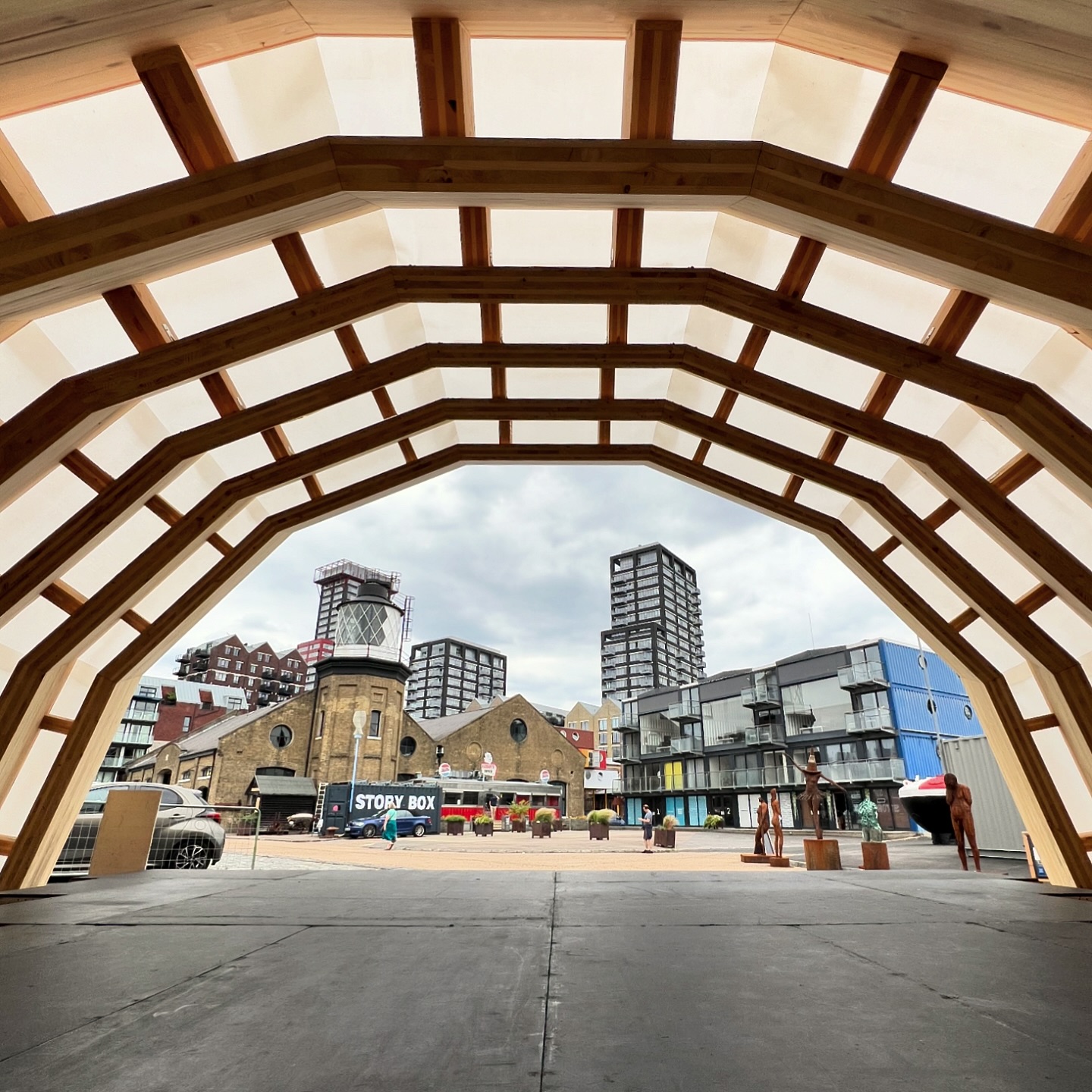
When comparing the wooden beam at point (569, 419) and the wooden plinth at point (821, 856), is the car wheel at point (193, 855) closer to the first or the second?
the wooden beam at point (569, 419)

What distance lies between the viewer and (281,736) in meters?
43.6

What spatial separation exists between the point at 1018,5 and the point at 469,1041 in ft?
18.5

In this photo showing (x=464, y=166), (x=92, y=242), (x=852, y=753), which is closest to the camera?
(x=92, y=242)

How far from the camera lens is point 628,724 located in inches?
2292

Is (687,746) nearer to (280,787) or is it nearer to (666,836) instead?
(666,836)

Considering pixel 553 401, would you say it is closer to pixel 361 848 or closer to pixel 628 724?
pixel 361 848

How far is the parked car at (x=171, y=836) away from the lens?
38.3ft

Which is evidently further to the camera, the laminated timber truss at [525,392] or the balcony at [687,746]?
the balcony at [687,746]

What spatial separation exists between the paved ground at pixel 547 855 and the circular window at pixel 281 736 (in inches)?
535

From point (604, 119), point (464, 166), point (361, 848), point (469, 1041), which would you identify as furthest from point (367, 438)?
point (361, 848)

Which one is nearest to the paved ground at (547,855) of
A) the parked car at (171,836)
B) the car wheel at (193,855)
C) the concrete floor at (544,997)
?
the parked car at (171,836)

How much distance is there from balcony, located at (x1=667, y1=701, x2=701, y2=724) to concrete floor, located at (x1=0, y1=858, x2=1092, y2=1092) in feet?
153

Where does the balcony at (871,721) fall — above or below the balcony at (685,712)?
below

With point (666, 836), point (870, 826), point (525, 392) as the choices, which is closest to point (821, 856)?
point (870, 826)
